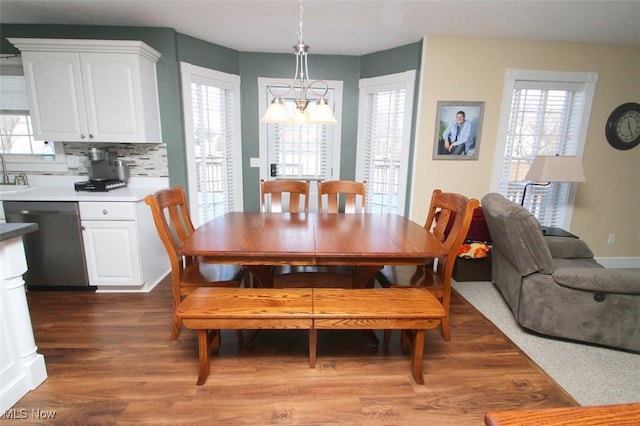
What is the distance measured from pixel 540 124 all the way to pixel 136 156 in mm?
4469

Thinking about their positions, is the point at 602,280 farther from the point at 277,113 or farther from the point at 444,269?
the point at 277,113

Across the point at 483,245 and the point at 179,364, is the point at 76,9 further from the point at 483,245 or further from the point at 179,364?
the point at 483,245

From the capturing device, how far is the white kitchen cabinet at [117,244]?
2449 mm

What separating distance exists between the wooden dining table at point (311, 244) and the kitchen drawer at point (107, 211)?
88 centimetres

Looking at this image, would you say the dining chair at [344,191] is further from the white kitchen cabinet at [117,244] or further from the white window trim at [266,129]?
the white kitchen cabinet at [117,244]

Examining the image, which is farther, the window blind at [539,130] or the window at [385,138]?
the window at [385,138]

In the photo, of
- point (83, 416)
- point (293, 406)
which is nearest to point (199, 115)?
point (83, 416)

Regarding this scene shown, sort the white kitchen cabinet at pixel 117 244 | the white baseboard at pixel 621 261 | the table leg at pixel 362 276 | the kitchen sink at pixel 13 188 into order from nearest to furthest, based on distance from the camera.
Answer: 1. the table leg at pixel 362 276
2. the white kitchen cabinet at pixel 117 244
3. the kitchen sink at pixel 13 188
4. the white baseboard at pixel 621 261

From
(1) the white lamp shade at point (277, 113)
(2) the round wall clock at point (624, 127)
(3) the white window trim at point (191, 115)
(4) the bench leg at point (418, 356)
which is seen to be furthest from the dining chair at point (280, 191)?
(2) the round wall clock at point (624, 127)

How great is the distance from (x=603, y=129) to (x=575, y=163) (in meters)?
1.00

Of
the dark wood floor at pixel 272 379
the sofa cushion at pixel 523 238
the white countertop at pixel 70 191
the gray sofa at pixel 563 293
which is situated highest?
the white countertop at pixel 70 191

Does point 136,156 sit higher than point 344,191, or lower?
higher

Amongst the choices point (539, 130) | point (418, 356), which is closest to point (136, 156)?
point (418, 356)

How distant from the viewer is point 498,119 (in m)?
3.17
